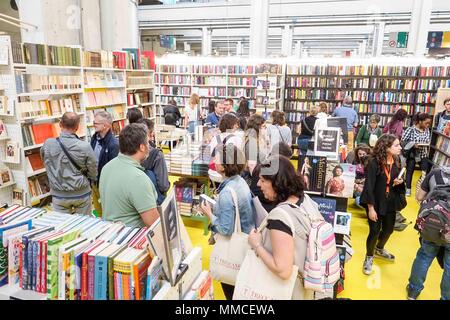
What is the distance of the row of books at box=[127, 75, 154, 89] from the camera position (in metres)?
6.83

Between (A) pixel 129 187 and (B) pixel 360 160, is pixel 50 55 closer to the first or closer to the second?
(A) pixel 129 187

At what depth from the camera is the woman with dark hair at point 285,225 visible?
175cm

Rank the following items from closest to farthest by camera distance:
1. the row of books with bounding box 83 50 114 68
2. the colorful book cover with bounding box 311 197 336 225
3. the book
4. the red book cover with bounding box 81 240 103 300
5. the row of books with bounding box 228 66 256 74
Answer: the red book cover with bounding box 81 240 103 300 < the colorful book cover with bounding box 311 197 336 225 < the book < the row of books with bounding box 83 50 114 68 < the row of books with bounding box 228 66 256 74

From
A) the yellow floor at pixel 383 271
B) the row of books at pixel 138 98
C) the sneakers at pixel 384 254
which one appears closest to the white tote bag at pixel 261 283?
the yellow floor at pixel 383 271

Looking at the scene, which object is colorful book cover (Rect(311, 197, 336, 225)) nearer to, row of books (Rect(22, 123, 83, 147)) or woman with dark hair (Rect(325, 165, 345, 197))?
woman with dark hair (Rect(325, 165, 345, 197))

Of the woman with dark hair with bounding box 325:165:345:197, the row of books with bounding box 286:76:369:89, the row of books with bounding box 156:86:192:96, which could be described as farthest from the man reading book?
the row of books with bounding box 156:86:192:96

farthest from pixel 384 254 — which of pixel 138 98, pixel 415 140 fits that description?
pixel 138 98

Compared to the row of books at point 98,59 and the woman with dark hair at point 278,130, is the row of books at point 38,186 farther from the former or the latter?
the woman with dark hair at point 278,130

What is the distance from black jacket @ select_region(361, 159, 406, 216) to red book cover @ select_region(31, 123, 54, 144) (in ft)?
13.5

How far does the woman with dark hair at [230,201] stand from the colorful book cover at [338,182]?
1217 millimetres

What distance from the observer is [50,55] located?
4594 millimetres

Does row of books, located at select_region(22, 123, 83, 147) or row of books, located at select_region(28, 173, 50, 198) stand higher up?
row of books, located at select_region(22, 123, 83, 147)
